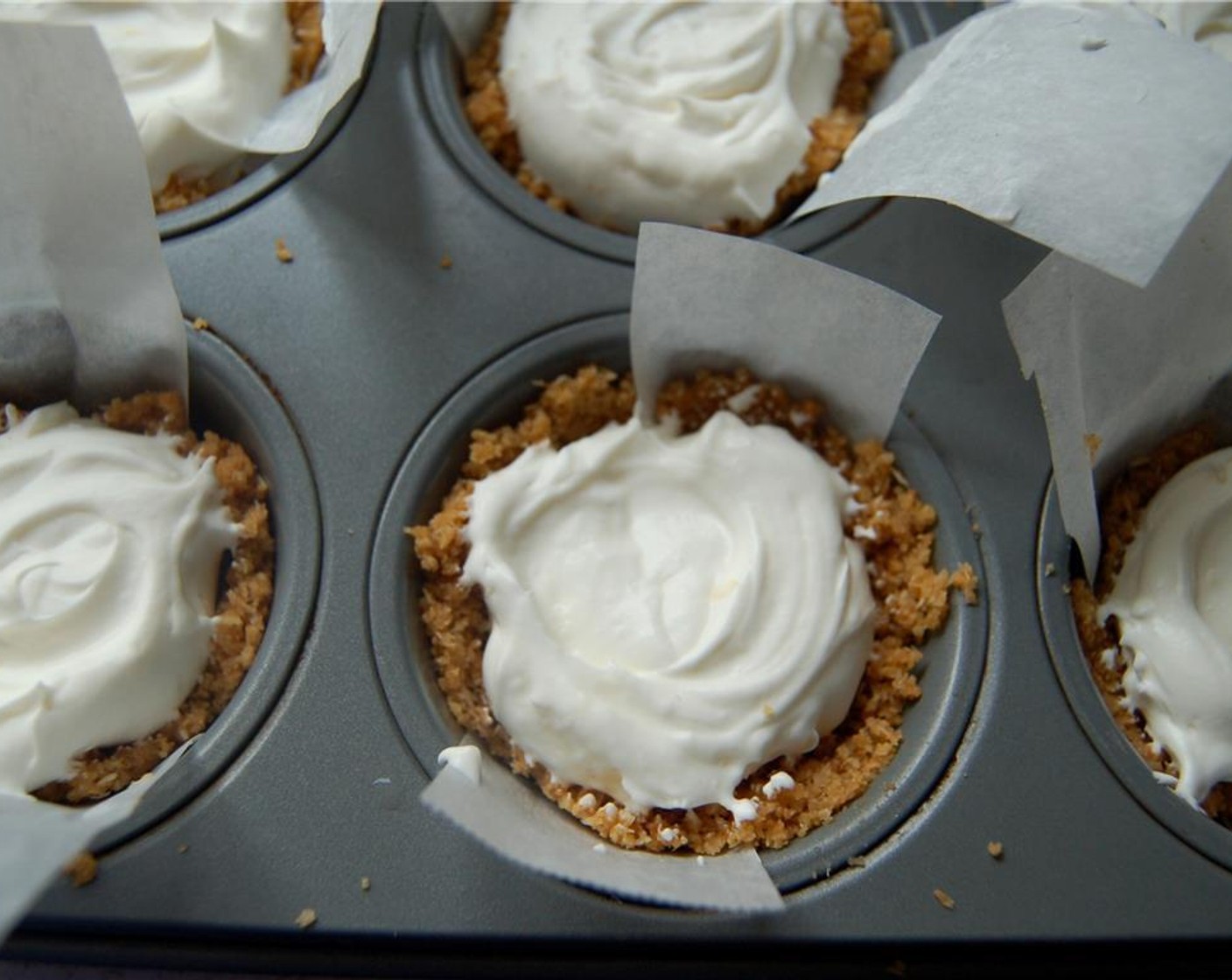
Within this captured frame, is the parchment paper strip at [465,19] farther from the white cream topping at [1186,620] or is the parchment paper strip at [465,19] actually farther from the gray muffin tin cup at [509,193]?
the white cream topping at [1186,620]

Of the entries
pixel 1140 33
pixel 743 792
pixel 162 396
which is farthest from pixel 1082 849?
pixel 162 396

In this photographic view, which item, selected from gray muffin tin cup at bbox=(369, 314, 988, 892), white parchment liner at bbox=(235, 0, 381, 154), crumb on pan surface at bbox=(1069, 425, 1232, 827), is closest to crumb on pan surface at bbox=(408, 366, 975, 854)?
gray muffin tin cup at bbox=(369, 314, 988, 892)

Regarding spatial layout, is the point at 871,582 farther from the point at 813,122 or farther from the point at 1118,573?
the point at 813,122

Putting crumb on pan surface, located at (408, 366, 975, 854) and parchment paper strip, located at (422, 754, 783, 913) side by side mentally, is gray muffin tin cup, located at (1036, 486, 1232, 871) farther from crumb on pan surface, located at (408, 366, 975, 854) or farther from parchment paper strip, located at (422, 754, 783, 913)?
parchment paper strip, located at (422, 754, 783, 913)

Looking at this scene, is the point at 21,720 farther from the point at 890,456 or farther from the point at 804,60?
the point at 804,60

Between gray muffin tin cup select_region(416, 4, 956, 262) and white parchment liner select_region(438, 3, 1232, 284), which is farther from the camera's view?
gray muffin tin cup select_region(416, 4, 956, 262)

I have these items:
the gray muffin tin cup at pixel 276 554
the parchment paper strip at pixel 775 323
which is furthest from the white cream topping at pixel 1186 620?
the gray muffin tin cup at pixel 276 554

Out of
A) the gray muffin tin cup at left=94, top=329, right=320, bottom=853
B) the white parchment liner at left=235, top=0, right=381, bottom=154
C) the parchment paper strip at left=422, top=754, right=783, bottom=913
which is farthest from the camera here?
the white parchment liner at left=235, top=0, right=381, bottom=154
